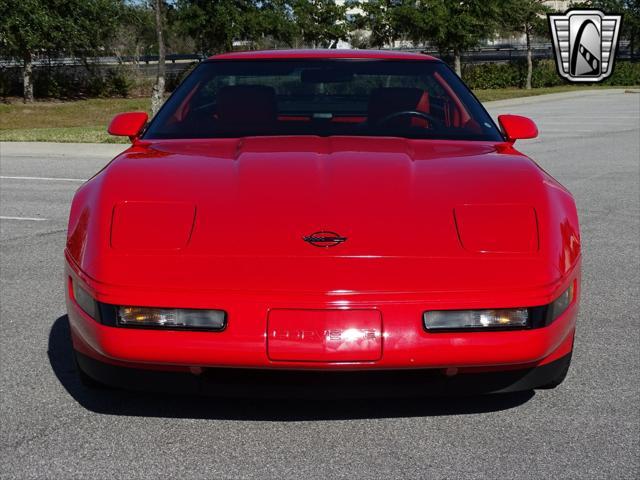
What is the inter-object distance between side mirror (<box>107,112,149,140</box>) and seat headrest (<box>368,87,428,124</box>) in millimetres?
1178

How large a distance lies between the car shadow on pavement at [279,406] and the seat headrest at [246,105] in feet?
4.77

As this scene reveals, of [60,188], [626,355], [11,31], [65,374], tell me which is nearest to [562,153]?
[60,188]

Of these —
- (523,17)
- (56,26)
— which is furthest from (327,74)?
(523,17)

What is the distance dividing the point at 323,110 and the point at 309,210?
1982mm

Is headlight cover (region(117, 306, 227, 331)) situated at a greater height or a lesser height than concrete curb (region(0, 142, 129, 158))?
greater

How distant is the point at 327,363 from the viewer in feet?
10.4

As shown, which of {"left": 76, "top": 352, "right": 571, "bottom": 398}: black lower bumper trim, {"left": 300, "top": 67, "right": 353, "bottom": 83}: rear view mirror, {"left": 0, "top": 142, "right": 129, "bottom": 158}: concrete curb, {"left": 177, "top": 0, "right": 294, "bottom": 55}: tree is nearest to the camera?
{"left": 76, "top": 352, "right": 571, "bottom": 398}: black lower bumper trim

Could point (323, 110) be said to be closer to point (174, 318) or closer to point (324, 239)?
point (324, 239)

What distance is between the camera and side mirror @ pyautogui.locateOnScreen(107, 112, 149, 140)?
4793 millimetres

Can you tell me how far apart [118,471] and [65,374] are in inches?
48.1

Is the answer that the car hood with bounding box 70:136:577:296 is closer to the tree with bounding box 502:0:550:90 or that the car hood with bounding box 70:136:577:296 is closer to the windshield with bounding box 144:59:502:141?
the windshield with bounding box 144:59:502:141

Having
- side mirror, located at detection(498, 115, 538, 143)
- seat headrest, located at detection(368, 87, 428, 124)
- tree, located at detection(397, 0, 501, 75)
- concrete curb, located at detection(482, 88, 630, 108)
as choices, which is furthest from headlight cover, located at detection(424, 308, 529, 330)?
tree, located at detection(397, 0, 501, 75)

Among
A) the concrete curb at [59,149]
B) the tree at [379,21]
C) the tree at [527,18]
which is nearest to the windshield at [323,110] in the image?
the concrete curb at [59,149]

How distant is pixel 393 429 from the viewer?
12.1 ft
